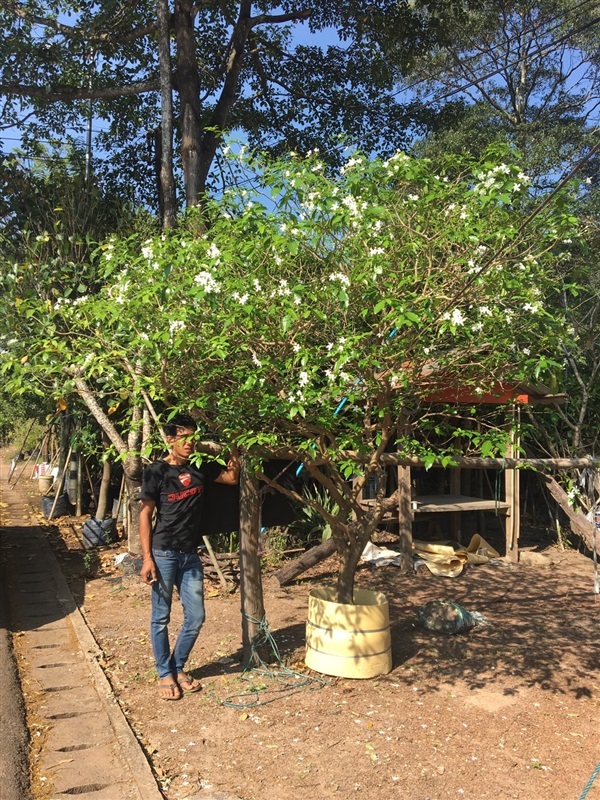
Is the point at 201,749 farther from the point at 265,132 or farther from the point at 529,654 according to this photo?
the point at 265,132

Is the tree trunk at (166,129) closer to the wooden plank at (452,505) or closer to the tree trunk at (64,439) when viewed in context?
the wooden plank at (452,505)

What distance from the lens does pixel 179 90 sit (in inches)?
353

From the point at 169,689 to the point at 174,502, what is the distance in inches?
48.8

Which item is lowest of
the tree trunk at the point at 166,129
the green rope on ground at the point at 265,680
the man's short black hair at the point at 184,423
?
the green rope on ground at the point at 265,680

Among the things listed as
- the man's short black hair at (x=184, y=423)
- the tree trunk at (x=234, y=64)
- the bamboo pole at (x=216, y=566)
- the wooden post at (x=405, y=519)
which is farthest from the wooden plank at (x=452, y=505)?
the tree trunk at (x=234, y=64)

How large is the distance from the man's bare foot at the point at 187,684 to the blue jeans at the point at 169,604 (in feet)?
0.19

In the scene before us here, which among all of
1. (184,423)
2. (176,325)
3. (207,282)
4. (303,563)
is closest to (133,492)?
(303,563)

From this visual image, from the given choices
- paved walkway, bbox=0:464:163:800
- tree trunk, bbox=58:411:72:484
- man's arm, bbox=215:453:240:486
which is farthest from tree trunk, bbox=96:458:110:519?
man's arm, bbox=215:453:240:486

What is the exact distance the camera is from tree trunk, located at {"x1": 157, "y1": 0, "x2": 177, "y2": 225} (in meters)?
8.05

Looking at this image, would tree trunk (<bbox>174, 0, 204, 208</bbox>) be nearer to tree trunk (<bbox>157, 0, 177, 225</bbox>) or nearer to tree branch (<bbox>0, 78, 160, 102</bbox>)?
tree trunk (<bbox>157, 0, 177, 225</bbox>)

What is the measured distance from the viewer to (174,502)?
4.69 metres

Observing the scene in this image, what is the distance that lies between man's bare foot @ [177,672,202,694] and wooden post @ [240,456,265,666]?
494 millimetres

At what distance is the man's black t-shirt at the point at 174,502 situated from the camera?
465cm

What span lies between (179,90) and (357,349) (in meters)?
6.64
